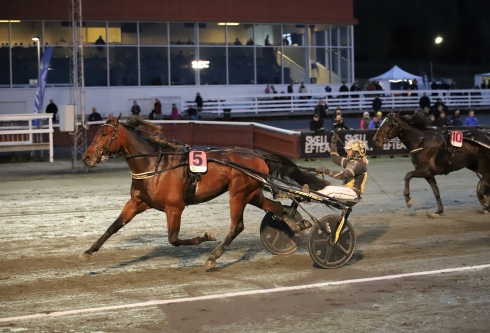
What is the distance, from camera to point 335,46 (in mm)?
45062

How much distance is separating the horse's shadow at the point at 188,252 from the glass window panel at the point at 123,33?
29.8 meters

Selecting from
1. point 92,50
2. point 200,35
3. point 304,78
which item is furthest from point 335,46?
point 92,50

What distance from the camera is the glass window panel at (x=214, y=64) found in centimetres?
4191

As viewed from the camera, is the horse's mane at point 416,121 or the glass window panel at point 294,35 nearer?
the horse's mane at point 416,121

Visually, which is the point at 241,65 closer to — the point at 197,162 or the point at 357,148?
the point at 357,148

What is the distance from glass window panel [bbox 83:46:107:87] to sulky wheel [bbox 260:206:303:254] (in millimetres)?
30408

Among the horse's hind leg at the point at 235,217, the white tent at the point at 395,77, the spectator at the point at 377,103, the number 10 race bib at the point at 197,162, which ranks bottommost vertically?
the horse's hind leg at the point at 235,217

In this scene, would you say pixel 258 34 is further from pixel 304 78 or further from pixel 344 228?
pixel 344 228

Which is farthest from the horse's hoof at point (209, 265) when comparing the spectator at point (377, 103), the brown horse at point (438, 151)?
the spectator at point (377, 103)

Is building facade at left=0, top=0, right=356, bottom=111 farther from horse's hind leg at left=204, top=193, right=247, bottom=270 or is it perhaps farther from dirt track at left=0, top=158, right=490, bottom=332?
horse's hind leg at left=204, top=193, right=247, bottom=270

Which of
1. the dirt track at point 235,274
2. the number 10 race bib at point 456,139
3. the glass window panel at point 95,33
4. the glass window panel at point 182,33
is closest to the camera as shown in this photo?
the dirt track at point 235,274

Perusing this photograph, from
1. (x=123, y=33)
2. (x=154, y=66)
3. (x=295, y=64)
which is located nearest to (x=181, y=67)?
(x=154, y=66)

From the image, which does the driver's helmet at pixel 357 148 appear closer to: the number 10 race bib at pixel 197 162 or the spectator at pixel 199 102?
the number 10 race bib at pixel 197 162

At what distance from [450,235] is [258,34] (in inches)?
1278
